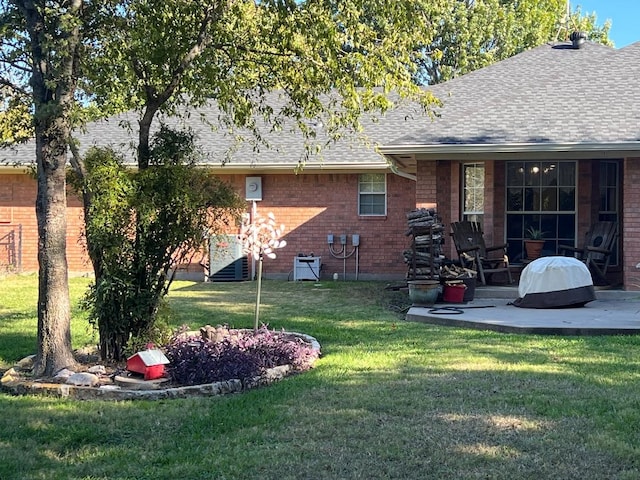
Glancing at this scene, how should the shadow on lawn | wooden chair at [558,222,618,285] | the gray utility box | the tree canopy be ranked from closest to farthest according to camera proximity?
the shadow on lawn → wooden chair at [558,222,618,285] → the gray utility box → the tree canopy

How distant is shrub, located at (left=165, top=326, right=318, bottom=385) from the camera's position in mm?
5875

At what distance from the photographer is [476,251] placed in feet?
37.5

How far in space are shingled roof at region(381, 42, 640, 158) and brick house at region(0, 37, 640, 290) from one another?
3 centimetres

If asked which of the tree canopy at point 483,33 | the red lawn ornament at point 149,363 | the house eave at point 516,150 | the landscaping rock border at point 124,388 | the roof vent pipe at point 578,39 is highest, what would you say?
the tree canopy at point 483,33

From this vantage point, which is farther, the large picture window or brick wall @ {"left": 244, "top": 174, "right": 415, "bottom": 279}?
brick wall @ {"left": 244, "top": 174, "right": 415, "bottom": 279}

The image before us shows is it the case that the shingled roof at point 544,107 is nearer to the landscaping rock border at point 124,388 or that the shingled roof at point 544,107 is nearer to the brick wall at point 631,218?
the brick wall at point 631,218

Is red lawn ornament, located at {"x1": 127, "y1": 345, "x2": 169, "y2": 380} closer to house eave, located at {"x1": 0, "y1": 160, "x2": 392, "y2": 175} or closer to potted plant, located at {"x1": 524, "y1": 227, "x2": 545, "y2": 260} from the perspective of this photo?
potted plant, located at {"x1": 524, "y1": 227, "x2": 545, "y2": 260}

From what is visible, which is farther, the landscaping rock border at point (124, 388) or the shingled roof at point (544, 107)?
the shingled roof at point (544, 107)

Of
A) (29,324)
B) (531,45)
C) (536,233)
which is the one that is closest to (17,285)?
(29,324)

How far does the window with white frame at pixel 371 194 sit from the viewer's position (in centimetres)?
1612

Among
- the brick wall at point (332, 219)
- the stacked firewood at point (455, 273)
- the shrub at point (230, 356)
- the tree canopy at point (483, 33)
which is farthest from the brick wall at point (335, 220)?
the tree canopy at point (483, 33)

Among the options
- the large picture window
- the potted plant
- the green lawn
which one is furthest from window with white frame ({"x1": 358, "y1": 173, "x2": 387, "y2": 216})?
the green lawn

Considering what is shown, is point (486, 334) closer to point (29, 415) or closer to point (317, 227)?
point (29, 415)

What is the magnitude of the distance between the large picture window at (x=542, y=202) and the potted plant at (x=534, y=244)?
17 cm
